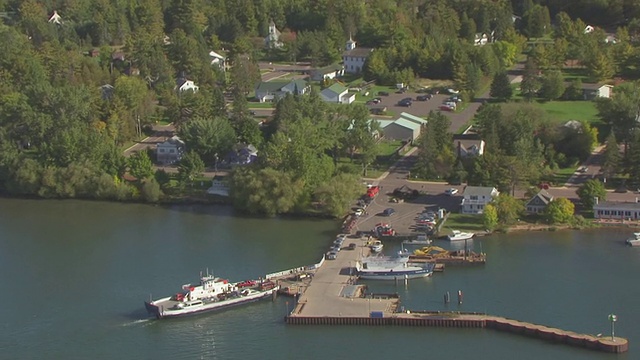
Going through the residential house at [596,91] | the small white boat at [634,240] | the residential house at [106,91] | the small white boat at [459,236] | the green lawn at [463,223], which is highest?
the residential house at [106,91]

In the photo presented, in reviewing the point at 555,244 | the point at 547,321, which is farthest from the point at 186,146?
the point at 547,321

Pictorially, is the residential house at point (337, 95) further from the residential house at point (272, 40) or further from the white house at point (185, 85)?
the residential house at point (272, 40)

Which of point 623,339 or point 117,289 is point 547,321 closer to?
point 623,339

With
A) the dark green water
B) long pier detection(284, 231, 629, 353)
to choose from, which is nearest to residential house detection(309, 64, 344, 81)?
the dark green water

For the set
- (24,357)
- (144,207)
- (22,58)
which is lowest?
(24,357)

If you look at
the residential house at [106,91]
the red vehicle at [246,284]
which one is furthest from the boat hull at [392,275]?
the residential house at [106,91]
